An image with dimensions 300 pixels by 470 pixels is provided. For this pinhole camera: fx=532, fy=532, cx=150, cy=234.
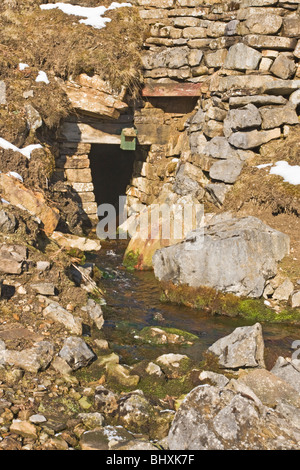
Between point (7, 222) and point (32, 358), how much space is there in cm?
290

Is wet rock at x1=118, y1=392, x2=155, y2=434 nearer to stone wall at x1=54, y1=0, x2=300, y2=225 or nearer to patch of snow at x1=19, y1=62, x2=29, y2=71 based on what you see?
stone wall at x1=54, y1=0, x2=300, y2=225

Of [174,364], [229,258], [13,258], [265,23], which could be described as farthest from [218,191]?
[174,364]

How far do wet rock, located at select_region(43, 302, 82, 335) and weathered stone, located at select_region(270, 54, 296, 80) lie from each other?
7.69 metres

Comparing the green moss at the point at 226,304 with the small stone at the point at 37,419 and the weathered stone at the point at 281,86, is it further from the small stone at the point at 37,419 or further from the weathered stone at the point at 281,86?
the weathered stone at the point at 281,86

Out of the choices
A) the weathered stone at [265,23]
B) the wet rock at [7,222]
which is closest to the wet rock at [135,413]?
the wet rock at [7,222]

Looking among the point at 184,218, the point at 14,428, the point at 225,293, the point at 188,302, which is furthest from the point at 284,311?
the point at 14,428

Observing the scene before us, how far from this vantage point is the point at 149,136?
13.9 metres

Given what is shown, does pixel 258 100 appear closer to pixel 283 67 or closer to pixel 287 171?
pixel 283 67

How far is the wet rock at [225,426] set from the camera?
448 cm

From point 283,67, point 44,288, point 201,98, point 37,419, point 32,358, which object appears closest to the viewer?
point 37,419

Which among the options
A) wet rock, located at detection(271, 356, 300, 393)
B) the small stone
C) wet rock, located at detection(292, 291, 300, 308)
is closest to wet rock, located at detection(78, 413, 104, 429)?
the small stone

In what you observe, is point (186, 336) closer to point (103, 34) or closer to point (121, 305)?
point (121, 305)

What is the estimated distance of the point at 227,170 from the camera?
11.6 m

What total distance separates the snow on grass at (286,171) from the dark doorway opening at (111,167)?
250 inches
